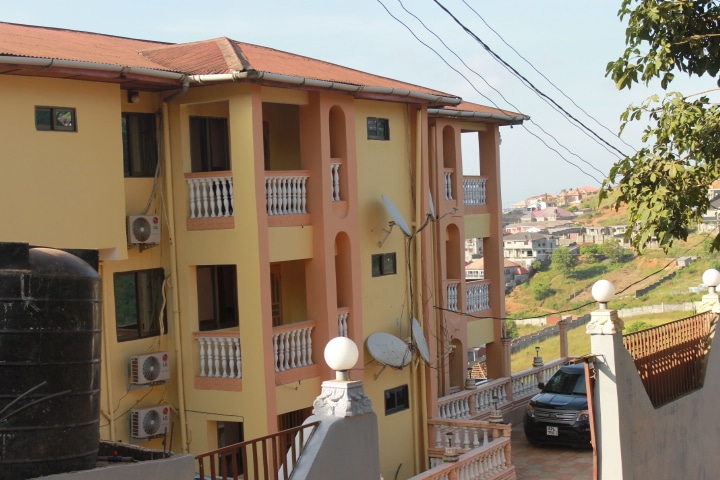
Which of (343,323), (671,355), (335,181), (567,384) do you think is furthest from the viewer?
(567,384)

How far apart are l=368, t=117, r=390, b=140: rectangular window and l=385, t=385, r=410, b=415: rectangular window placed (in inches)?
182

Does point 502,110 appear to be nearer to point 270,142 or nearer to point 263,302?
point 270,142

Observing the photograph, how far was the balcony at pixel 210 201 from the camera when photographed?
14789 millimetres

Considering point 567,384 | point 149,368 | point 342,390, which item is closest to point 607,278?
point 567,384

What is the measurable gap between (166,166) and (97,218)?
1.89m

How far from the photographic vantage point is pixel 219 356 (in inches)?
590

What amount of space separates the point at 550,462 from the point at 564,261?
206 feet

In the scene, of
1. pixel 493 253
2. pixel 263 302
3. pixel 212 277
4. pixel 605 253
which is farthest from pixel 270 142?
pixel 605 253

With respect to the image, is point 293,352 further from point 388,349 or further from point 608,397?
point 608,397

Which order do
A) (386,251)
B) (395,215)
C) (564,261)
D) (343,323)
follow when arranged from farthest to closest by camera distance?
(564,261), (386,251), (395,215), (343,323)

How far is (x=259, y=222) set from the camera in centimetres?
1455

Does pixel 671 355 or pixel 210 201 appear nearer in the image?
pixel 671 355

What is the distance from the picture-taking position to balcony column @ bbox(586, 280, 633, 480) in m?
10.8

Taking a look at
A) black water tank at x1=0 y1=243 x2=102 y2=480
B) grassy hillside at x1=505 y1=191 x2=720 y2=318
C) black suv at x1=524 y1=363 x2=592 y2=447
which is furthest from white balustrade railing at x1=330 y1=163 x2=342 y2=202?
grassy hillside at x1=505 y1=191 x2=720 y2=318
